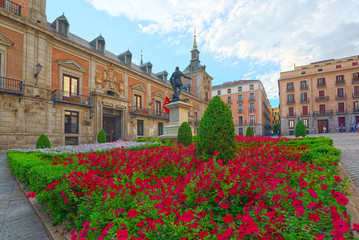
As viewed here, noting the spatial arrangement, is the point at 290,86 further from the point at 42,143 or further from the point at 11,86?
the point at 11,86

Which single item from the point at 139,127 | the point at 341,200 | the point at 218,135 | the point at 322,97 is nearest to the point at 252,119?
the point at 322,97

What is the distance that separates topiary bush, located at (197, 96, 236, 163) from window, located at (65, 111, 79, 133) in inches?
633

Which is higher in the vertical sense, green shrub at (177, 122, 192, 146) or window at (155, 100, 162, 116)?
window at (155, 100, 162, 116)

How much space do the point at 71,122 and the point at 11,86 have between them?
5131 millimetres

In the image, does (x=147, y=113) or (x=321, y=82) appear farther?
(x=321, y=82)

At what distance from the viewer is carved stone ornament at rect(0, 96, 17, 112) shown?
41.6 feet

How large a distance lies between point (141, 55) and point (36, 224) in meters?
38.3

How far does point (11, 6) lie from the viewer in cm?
1354

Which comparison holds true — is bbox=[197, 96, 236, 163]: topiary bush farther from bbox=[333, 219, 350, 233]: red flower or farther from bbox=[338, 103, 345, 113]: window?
bbox=[338, 103, 345, 113]: window

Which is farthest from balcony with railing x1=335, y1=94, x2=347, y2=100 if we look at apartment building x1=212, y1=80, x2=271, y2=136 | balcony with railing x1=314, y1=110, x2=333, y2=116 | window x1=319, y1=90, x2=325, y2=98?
apartment building x1=212, y1=80, x2=271, y2=136

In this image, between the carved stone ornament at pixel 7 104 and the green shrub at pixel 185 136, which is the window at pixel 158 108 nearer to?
the carved stone ornament at pixel 7 104

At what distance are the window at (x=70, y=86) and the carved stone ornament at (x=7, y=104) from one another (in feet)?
13.9

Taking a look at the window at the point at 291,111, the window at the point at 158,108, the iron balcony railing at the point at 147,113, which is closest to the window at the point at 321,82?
the window at the point at 291,111

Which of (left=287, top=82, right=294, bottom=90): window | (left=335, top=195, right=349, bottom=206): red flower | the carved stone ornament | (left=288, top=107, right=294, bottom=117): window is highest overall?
(left=287, top=82, right=294, bottom=90): window
